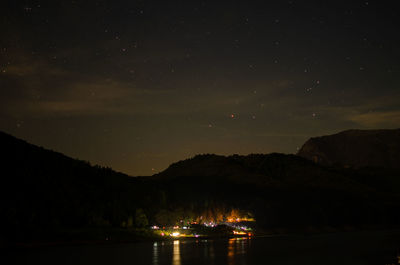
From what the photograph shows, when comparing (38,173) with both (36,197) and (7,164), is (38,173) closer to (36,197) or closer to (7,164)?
(7,164)

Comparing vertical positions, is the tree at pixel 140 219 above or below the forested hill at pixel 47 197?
below

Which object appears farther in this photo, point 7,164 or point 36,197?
point 7,164

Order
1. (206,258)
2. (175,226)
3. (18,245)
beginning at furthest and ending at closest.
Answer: (175,226), (18,245), (206,258)

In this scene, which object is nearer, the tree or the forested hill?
the forested hill

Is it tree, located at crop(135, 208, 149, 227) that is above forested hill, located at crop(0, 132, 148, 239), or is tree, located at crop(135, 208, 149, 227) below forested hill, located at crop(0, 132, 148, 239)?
below

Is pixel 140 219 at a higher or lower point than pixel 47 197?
lower

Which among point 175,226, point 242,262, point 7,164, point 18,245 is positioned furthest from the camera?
point 175,226

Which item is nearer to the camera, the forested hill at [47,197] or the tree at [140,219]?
the forested hill at [47,197]

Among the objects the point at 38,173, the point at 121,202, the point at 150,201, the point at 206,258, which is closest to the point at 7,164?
the point at 38,173

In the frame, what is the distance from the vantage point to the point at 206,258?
87688 mm

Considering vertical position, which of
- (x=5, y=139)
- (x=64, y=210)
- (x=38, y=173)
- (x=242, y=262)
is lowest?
(x=242, y=262)

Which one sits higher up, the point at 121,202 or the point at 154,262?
the point at 121,202

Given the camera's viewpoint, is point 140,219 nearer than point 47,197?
No

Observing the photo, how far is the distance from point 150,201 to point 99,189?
63.8ft
